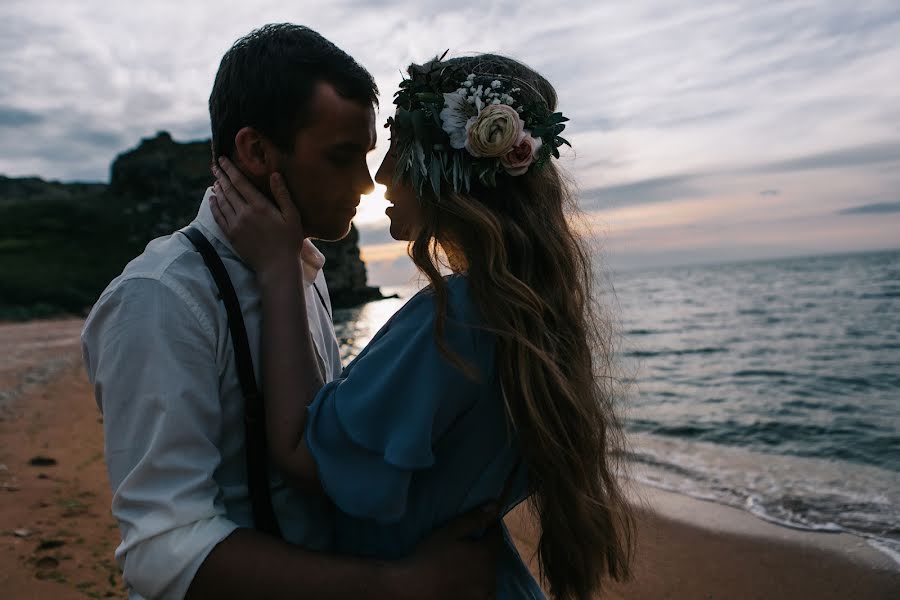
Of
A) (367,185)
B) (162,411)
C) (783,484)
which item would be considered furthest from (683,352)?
(162,411)

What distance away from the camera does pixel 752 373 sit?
17.5 metres

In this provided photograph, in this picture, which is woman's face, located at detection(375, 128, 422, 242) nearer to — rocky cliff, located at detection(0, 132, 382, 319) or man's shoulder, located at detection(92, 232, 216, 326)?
man's shoulder, located at detection(92, 232, 216, 326)

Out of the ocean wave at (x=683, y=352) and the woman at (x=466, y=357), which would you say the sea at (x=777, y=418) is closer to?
the ocean wave at (x=683, y=352)

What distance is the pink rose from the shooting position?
1.88 metres

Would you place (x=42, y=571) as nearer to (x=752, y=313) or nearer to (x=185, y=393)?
(x=185, y=393)

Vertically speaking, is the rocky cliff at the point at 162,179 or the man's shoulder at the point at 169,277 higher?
the rocky cliff at the point at 162,179

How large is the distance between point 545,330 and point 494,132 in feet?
1.91

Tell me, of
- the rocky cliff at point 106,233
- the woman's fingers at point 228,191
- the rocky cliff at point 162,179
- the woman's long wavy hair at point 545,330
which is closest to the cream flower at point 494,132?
the woman's long wavy hair at point 545,330

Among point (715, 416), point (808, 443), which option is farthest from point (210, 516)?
point (715, 416)

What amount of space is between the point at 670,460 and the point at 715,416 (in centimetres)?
349

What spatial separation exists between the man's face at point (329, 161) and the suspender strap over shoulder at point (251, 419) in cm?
51

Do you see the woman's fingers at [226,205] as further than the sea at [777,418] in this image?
No

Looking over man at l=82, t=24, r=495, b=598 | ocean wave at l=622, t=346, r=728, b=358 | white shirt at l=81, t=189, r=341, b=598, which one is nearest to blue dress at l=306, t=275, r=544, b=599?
man at l=82, t=24, r=495, b=598

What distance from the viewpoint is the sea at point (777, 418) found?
23.7 ft
